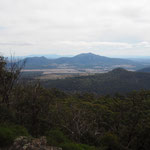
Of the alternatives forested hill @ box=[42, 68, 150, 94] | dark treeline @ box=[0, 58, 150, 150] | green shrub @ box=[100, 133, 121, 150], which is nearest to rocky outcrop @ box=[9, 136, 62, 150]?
dark treeline @ box=[0, 58, 150, 150]

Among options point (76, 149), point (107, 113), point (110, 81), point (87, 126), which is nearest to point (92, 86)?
point (110, 81)

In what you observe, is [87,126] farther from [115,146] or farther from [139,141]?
[139,141]

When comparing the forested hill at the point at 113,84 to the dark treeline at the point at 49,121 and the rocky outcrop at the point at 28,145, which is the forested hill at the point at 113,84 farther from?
the rocky outcrop at the point at 28,145

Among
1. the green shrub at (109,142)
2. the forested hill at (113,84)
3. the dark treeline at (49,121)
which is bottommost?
the forested hill at (113,84)

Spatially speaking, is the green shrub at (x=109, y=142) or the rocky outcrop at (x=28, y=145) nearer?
the rocky outcrop at (x=28, y=145)

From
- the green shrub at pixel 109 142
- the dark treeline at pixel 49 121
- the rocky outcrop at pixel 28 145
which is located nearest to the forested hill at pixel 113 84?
the dark treeline at pixel 49 121

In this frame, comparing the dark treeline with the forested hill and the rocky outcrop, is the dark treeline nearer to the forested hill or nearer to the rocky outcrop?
the rocky outcrop

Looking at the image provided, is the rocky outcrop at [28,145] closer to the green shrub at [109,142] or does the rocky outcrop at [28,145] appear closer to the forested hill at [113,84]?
the green shrub at [109,142]

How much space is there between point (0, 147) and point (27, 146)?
173 cm

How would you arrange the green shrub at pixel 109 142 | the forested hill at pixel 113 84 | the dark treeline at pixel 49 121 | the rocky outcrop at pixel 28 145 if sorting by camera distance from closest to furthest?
the rocky outcrop at pixel 28 145 → the dark treeline at pixel 49 121 → the green shrub at pixel 109 142 → the forested hill at pixel 113 84

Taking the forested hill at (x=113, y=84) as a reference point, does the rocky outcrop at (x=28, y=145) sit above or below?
above

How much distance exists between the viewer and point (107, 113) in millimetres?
20781

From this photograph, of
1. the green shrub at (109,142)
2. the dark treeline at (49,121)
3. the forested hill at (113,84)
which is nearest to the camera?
the dark treeline at (49,121)

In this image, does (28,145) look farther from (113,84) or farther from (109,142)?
Answer: (113,84)
